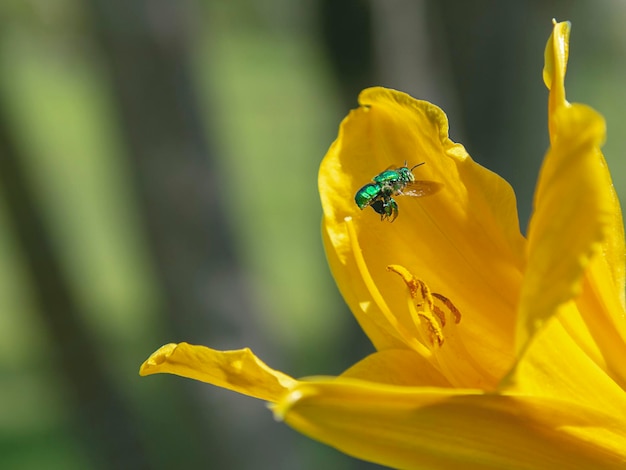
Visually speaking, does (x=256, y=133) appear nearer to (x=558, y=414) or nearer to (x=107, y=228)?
(x=107, y=228)

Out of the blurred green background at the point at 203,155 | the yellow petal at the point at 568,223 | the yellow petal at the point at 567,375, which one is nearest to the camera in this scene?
the yellow petal at the point at 568,223

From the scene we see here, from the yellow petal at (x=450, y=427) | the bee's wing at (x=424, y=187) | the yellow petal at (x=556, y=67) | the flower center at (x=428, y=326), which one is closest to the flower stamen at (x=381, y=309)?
the flower center at (x=428, y=326)

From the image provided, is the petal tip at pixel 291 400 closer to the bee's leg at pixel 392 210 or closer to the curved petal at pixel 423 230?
the curved petal at pixel 423 230

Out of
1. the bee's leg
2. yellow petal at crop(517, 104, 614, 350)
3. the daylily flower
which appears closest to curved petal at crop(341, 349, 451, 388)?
the daylily flower

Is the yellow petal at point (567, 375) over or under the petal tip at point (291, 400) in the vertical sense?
under

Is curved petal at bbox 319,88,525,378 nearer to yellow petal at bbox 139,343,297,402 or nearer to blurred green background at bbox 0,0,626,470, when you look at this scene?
yellow petal at bbox 139,343,297,402

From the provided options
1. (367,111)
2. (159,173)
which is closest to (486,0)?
(159,173)

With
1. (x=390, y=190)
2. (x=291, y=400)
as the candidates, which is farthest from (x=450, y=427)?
(x=390, y=190)
